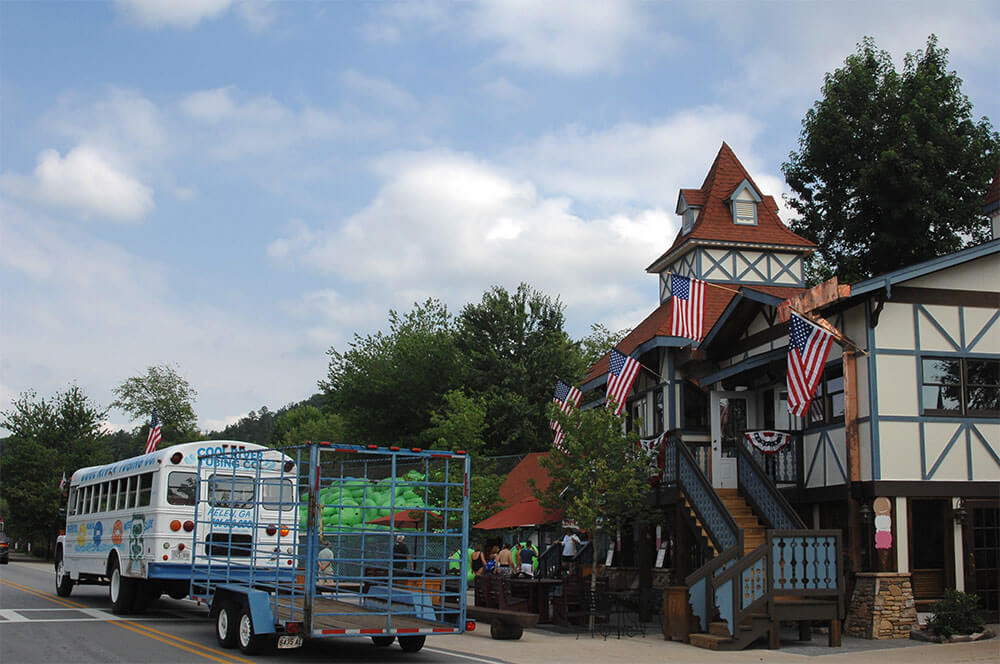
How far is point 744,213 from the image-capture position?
32.5m

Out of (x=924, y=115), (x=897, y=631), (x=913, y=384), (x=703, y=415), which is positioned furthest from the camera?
(x=924, y=115)

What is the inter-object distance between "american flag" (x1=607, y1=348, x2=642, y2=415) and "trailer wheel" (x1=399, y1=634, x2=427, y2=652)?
10.4 m

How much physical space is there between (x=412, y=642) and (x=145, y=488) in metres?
6.91

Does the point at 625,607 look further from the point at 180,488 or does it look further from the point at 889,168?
the point at 889,168

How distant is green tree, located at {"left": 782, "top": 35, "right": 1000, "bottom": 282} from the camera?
3762 cm

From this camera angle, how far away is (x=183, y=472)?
57.6 ft

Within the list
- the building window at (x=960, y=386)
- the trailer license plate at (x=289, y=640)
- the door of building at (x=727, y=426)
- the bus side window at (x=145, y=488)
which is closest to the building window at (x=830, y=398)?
the building window at (x=960, y=386)

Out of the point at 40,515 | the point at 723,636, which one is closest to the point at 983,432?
the point at 723,636

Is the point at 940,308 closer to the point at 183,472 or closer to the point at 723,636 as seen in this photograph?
the point at 723,636

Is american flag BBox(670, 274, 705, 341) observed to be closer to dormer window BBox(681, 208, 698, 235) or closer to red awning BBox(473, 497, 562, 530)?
red awning BBox(473, 497, 562, 530)

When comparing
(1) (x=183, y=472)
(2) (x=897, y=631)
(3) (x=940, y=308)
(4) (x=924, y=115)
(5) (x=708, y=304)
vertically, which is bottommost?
(2) (x=897, y=631)

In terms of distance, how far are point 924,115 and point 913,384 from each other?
2370 centimetres

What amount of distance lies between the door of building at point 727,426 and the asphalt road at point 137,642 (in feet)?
29.3

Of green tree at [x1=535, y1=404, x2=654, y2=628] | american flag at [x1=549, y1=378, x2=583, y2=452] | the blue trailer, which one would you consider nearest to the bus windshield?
the blue trailer
